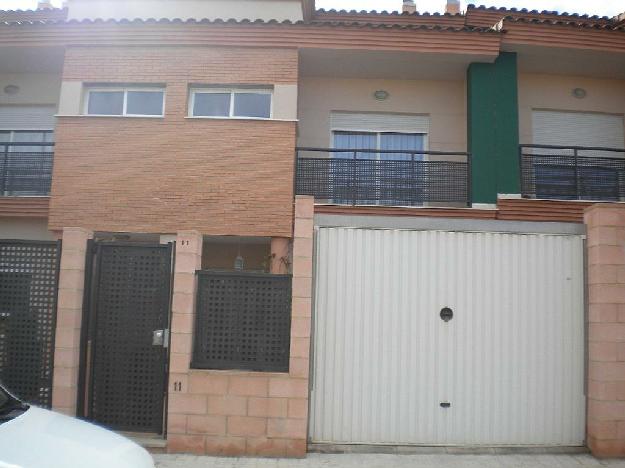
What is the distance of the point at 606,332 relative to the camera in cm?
581

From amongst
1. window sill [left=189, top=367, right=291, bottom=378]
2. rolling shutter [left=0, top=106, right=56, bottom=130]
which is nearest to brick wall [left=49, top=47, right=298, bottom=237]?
rolling shutter [left=0, top=106, right=56, bottom=130]

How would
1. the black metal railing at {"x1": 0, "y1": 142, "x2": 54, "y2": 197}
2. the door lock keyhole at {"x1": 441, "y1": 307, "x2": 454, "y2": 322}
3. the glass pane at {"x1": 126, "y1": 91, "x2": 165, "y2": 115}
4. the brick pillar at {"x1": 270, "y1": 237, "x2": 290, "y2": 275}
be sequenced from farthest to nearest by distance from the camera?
the black metal railing at {"x1": 0, "y1": 142, "x2": 54, "y2": 197} → the glass pane at {"x1": 126, "y1": 91, "x2": 165, "y2": 115} → the brick pillar at {"x1": 270, "y1": 237, "x2": 290, "y2": 275} → the door lock keyhole at {"x1": 441, "y1": 307, "x2": 454, "y2": 322}

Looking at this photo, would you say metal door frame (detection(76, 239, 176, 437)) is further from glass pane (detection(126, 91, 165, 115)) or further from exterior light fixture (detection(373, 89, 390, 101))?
exterior light fixture (detection(373, 89, 390, 101))

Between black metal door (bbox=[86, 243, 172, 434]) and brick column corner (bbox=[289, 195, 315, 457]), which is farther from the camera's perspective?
black metal door (bbox=[86, 243, 172, 434])

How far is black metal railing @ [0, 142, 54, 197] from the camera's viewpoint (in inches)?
410

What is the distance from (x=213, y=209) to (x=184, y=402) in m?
4.07

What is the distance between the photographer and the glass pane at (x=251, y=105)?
970 centimetres

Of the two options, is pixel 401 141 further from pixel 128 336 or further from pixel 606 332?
pixel 128 336

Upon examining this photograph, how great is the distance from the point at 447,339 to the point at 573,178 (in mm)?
5684

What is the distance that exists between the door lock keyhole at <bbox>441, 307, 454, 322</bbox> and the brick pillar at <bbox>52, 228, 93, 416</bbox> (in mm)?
3966

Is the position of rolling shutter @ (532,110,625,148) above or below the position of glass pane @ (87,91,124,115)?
above

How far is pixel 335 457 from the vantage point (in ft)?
18.5

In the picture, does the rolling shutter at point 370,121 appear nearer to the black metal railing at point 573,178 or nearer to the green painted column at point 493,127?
the green painted column at point 493,127

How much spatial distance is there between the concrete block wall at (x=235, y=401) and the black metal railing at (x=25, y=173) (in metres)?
6.12
